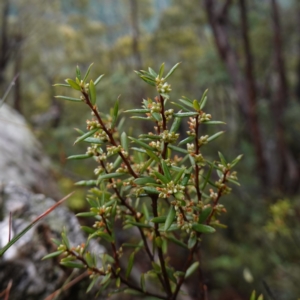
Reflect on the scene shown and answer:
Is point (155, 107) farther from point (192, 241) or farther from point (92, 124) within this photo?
point (192, 241)

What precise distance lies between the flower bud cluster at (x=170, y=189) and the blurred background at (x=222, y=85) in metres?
0.26

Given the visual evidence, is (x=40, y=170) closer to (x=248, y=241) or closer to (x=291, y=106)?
(x=248, y=241)

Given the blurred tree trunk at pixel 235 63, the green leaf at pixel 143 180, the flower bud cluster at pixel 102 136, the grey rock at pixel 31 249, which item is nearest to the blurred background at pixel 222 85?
the blurred tree trunk at pixel 235 63

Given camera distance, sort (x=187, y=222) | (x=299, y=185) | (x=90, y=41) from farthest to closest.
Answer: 1. (x=90, y=41)
2. (x=299, y=185)
3. (x=187, y=222)

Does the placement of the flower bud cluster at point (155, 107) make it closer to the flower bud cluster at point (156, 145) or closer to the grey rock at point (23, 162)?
the flower bud cluster at point (156, 145)

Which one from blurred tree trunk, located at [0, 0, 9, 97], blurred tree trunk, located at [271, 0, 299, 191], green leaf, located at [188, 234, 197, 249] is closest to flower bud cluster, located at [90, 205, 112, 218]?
green leaf, located at [188, 234, 197, 249]

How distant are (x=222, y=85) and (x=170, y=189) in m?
9.09

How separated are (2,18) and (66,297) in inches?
312

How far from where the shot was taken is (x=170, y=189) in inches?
21.8

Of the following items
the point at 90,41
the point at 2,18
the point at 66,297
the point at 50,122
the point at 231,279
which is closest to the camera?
the point at 66,297

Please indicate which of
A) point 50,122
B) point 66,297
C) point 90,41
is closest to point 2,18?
point 50,122

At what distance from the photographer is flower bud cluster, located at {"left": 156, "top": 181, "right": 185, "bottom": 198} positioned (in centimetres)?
55

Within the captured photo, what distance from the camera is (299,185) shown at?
5586 millimetres

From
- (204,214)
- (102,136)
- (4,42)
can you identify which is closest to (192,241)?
(204,214)
